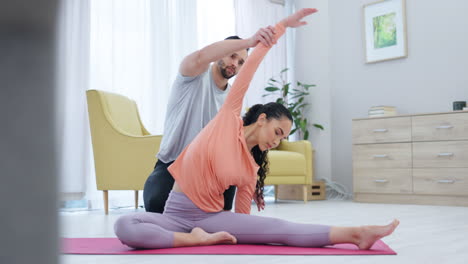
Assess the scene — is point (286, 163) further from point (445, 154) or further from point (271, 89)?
point (445, 154)

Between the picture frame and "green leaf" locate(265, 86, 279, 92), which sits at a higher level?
the picture frame

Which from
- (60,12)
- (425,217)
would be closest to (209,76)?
(425,217)

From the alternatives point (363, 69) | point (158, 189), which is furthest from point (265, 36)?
point (363, 69)

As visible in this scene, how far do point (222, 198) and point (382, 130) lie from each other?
3248 mm

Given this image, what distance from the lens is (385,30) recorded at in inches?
218

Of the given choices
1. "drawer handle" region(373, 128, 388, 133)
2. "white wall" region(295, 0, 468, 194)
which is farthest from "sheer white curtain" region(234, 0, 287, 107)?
"drawer handle" region(373, 128, 388, 133)

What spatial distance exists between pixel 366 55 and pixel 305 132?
1053 mm

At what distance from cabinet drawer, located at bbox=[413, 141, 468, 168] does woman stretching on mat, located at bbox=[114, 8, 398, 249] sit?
2918 millimetres

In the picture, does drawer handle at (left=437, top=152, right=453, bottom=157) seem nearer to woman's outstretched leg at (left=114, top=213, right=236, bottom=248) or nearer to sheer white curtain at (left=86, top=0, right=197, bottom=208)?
sheer white curtain at (left=86, top=0, right=197, bottom=208)

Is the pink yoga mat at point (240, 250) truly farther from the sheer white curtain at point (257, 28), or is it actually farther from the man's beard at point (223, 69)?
the sheer white curtain at point (257, 28)

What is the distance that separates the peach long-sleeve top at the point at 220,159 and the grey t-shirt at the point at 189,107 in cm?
40

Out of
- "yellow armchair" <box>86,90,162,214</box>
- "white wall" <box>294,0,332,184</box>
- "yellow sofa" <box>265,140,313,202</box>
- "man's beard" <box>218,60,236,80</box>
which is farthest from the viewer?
"white wall" <box>294,0,332,184</box>

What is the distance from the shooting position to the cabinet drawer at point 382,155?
4.81 m

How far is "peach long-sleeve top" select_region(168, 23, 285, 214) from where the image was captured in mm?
1973
